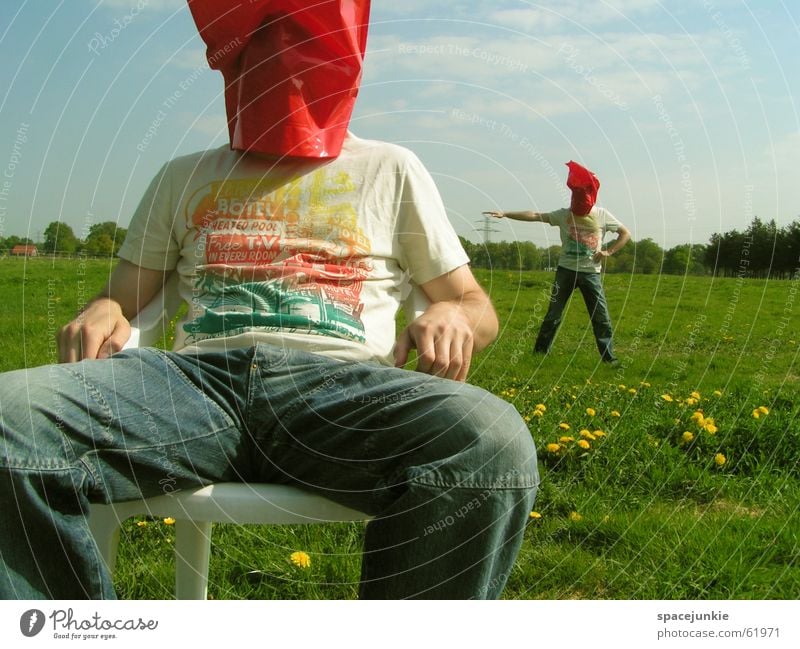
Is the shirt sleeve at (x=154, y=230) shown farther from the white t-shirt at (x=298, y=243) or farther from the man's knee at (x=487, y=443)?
the man's knee at (x=487, y=443)

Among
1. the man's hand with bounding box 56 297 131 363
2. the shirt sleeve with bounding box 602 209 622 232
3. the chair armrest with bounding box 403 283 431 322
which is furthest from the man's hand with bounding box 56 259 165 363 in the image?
the shirt sleeve with bounding box 602 209 622 232

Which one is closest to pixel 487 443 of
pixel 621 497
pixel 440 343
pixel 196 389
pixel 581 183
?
pixel 440 343

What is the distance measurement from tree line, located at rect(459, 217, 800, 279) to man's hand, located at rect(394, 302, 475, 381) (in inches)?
9.9

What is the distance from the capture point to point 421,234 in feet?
4.50

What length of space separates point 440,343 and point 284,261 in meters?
0.29

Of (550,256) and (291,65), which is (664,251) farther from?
(291,65)

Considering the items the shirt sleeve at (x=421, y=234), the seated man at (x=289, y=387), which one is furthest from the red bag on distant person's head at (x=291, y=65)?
the shirt sleeve at (x=421, y=234)

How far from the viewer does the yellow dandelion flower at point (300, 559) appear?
1603mm

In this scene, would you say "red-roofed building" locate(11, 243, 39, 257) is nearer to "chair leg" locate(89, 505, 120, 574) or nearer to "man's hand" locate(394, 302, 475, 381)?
"chair leg" locate(89, 505, 120, 574)

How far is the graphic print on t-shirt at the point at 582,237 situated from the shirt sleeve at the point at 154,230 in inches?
26.7

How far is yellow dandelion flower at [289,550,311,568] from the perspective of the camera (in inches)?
63.1

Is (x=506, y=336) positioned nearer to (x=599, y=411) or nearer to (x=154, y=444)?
(x=599, y=411)
